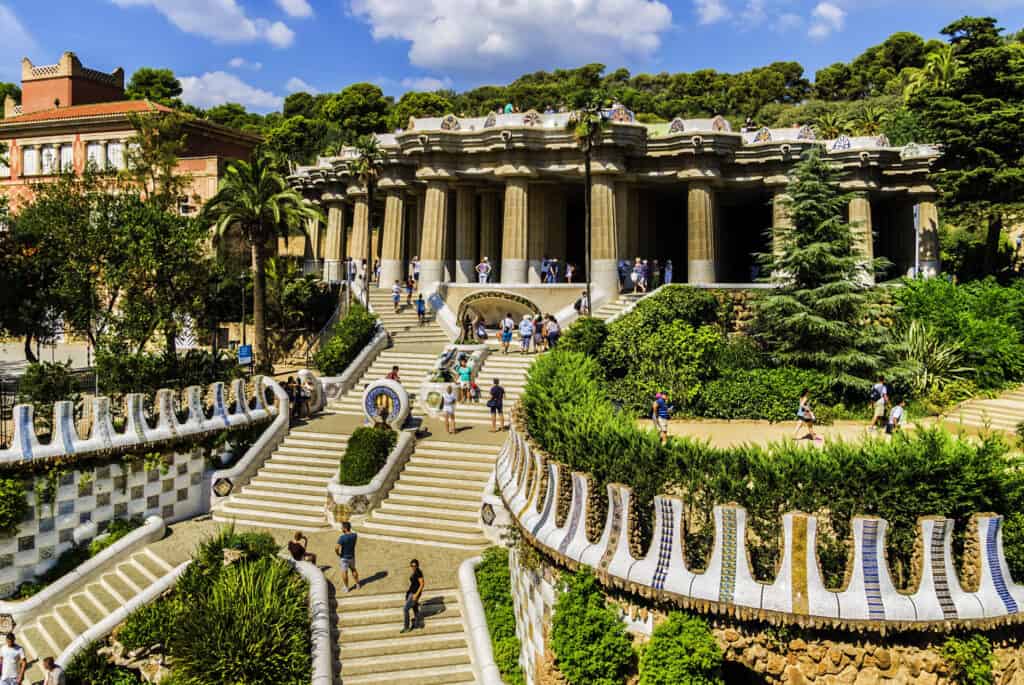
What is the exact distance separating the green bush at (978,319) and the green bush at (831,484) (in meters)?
16.0

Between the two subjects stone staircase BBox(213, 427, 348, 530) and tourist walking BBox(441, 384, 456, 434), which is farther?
tourist walking BBox(441, 384, 456, 434)

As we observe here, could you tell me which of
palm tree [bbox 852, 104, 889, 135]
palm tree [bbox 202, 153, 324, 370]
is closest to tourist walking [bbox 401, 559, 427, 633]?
palm tree [bbox 202, 153, 324, 370]

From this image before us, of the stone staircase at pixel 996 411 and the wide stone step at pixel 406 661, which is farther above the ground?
the stone staircase at pixel 996 411

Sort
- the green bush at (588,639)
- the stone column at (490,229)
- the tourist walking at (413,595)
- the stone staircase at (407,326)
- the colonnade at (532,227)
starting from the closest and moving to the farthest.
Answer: the green bush at (588,639) → the tourist walking at (413,595) → the stone staircase at (407,326) → the colonnade at (532,227) → the stone column at (490,229)

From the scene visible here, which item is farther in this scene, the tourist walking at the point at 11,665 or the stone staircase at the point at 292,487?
the stone staircase at the point at 292,487

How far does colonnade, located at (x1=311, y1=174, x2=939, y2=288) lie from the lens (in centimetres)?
3584

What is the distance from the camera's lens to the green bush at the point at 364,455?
791 inches

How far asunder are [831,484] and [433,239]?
2936cm

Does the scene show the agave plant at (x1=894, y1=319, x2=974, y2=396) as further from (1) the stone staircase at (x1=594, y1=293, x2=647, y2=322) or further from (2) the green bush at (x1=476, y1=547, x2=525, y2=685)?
(2) the green bush at (x1=476, y1=547, x2=525, y2=685)

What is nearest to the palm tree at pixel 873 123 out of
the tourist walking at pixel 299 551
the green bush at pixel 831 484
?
the green bush at pixel 831 484

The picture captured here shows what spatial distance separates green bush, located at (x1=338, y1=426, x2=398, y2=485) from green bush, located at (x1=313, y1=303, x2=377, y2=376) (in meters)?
7.39

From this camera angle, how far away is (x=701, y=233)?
3731 centimetres

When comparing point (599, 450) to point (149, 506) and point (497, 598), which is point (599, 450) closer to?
point (497, 598)

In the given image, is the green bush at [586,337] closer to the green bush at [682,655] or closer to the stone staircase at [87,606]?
the stone staircase at [87,606]
